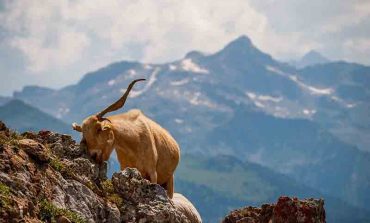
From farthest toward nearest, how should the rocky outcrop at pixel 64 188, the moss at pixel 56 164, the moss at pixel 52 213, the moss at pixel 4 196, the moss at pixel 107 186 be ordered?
the moss at pixel 107 186, the moss at pixel 56 164, the moss at pixel 52 213, the rocky outcrop at pixel 64 188, the moss at pixel 4 196

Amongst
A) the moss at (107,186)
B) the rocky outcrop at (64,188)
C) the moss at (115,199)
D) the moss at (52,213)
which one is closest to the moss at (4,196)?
the rocky outcrop at (64,188)

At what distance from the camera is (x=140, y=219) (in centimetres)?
1806

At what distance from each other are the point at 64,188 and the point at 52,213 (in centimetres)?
173

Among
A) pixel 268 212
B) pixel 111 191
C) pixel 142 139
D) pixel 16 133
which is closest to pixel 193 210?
pixel 268 212

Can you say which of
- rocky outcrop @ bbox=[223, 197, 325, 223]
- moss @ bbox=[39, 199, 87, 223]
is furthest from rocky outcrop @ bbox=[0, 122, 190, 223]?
rocky outcrop @ bbox=[223, 197, 325, 223]

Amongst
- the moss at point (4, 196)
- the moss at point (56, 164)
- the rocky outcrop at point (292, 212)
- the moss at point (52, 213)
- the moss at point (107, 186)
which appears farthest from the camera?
the rocky outcrop at point (292, 212)

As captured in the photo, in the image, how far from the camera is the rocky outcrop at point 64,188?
15.0 metres

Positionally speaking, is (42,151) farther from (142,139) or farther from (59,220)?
(142,139)

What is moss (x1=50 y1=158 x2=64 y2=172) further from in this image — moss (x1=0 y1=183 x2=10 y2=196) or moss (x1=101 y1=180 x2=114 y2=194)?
moss (x1=0 y1=183 x2=10 y2=196)

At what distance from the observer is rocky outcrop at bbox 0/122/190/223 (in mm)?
15039

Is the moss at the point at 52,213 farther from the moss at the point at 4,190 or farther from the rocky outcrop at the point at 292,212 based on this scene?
the rocky outcrop at the point at 292,212

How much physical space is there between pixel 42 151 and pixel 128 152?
5979 mm

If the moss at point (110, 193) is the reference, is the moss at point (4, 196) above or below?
below

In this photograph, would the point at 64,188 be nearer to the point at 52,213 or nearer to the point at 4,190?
the point at 52,213
